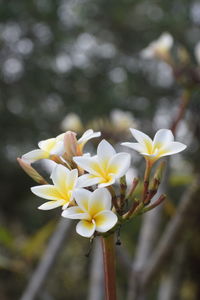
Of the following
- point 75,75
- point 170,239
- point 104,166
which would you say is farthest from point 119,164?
point 75,75

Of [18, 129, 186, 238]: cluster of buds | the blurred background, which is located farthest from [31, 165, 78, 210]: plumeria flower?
the blurred background

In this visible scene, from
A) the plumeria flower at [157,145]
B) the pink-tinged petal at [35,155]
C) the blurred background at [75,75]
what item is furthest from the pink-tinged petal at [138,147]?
the blurred background at [75,75]

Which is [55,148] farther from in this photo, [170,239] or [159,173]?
[170,239]

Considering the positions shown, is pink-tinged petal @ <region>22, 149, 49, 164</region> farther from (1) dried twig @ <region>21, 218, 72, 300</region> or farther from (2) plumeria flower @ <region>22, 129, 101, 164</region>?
(1) dried twig @ <region>21, 218, 72, 300</region>

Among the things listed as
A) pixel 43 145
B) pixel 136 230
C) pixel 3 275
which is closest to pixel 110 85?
pixel 136 230

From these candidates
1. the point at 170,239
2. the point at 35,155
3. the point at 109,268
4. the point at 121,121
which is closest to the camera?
the point at 109,268

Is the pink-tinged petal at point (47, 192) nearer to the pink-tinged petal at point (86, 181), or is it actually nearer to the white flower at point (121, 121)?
the pink-tinged petal at point (86, 181)
